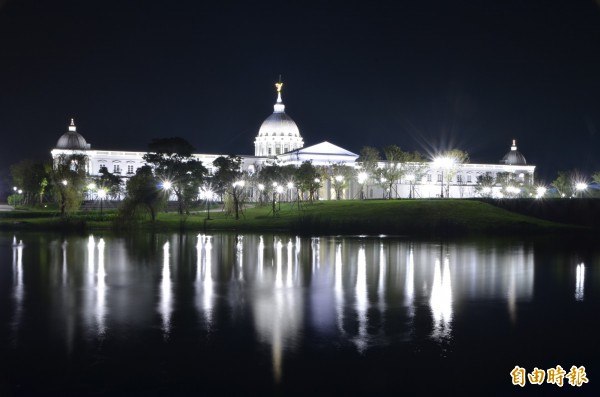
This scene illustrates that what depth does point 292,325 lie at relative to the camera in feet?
48.5

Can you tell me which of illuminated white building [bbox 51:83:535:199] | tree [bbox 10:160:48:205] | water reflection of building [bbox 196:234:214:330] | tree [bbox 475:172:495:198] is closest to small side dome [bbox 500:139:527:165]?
illuminated white building [bbox 51:83:535:199]

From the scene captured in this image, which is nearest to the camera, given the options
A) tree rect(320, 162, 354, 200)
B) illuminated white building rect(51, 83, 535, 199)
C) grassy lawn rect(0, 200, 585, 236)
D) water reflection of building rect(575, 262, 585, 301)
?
water reflection of building rect(575, 262, 585, 301)

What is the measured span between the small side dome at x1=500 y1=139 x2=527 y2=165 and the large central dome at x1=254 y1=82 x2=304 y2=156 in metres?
38.5

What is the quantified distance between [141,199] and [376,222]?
15707 mm

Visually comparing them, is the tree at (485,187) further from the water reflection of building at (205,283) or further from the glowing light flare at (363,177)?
the water reflection of building at (205,283)

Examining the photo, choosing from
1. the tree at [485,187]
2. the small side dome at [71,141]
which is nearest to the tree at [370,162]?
the tree at [485,187]

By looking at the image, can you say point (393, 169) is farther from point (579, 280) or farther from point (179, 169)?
point (579, 280)

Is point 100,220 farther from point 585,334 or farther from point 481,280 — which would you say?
point 585,334

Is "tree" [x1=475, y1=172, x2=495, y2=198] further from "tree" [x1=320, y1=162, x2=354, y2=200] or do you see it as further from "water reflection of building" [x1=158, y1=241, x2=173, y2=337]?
"water reflection of building" [x1=158, y1=241, x2=173, y2=337]

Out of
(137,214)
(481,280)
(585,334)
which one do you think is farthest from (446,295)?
(137,214)

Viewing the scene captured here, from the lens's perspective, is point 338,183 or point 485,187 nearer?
point 338,183

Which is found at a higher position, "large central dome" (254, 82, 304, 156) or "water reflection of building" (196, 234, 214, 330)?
"large central dome" (254, 82, 304, 156)

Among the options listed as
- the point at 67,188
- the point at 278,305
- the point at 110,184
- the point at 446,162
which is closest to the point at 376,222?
the point at 67,188

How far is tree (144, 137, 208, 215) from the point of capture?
6066 cm
